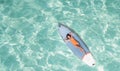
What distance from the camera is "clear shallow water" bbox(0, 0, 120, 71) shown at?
305 ft

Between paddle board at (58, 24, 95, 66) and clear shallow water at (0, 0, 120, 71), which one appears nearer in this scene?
paddle board at (58, 24, 95, 66)

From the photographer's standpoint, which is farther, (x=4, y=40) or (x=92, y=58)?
(x=4, y=40)

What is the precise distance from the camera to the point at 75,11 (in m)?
103

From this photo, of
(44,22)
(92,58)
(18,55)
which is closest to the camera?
(92,58)

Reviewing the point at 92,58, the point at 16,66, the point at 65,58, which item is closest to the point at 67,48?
the point at 65,58

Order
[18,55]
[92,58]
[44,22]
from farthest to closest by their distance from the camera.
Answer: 1. [44,22]
2. [18,55]
3. [92,58]

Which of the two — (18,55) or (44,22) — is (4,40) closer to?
(18,55)

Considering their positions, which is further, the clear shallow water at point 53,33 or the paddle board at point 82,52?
the clear shallow water at point 53,33

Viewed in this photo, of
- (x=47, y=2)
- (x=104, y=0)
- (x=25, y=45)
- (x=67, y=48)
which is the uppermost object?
(x=104, y=0)

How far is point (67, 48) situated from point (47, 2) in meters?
18.3

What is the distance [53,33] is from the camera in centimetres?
9825

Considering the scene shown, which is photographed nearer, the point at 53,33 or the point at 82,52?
the point at 82,52

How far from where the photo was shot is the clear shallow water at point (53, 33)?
92875 millimetres

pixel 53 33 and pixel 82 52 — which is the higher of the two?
pixel 53 33
